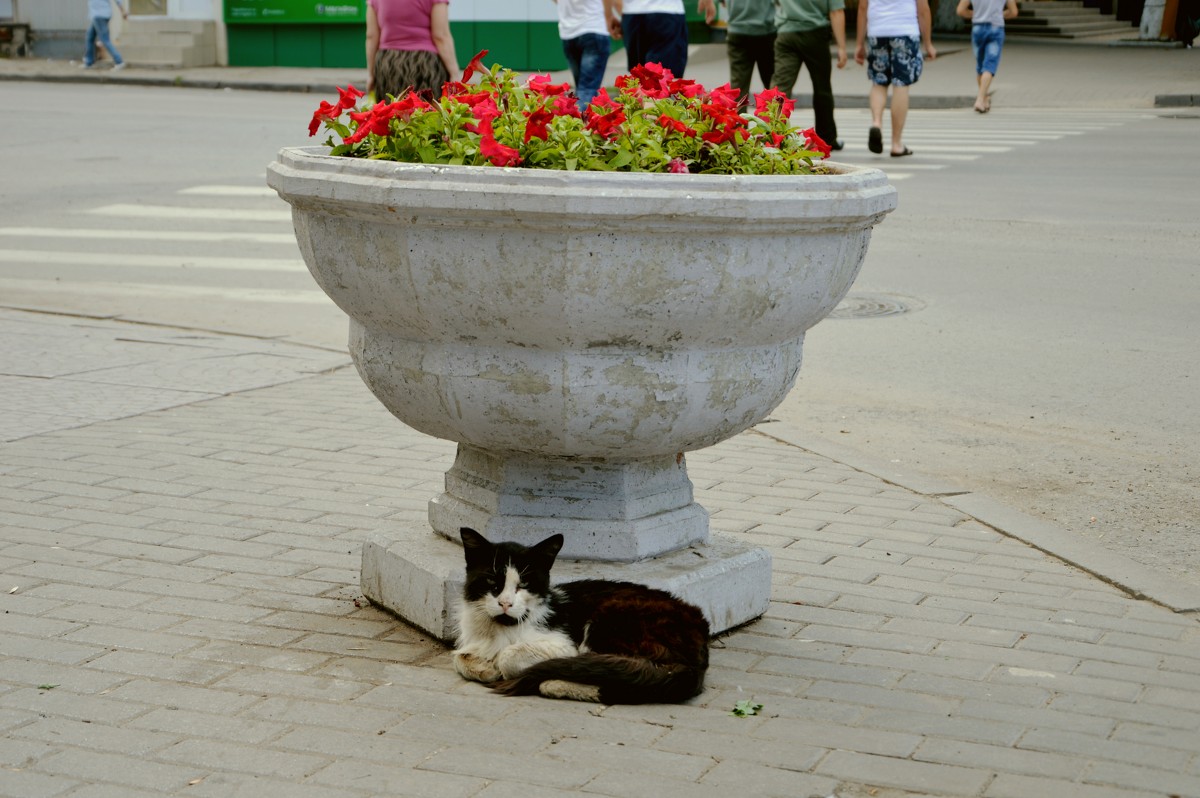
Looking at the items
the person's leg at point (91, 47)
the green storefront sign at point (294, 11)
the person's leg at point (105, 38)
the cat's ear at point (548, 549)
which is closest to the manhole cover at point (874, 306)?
the cat's ear at point (548, 549)

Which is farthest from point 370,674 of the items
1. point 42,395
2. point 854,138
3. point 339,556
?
point 854,138

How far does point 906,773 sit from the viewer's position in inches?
131

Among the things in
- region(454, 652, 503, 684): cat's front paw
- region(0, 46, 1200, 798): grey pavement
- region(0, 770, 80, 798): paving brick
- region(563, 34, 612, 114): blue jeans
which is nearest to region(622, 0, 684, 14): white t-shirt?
region(563, 34, 612, 114): blue jeans

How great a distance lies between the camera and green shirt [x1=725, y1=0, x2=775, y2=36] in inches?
598

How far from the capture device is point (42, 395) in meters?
7.01

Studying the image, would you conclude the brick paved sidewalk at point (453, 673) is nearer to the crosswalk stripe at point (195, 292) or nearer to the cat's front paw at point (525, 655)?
the cat's front paw at point (525, 655)

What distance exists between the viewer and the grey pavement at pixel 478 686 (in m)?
3.30

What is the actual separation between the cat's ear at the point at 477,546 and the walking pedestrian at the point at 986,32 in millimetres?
19398

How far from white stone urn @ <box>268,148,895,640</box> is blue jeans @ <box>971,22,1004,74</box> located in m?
19.0

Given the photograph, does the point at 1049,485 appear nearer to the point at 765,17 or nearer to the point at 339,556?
the point at 339,556

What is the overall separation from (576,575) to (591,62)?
35.3 ft

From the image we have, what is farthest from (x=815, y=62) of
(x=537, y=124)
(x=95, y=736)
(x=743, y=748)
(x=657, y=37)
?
(x=95, y=736)

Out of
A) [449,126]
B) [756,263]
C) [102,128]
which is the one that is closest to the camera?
[756,263]

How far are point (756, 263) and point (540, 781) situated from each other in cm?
134
